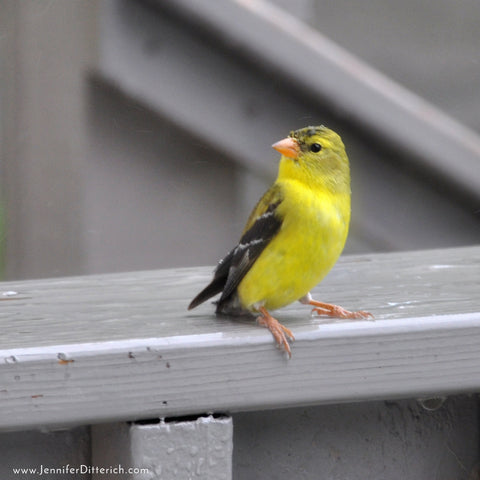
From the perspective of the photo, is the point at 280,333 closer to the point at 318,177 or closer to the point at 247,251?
the point at 247,251

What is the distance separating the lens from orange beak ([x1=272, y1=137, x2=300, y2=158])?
3.37m

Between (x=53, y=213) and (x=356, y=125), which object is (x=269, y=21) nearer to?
(x=356, y=125)

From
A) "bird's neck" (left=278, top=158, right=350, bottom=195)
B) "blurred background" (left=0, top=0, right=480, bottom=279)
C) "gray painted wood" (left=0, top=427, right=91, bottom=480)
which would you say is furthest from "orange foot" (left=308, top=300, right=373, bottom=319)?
"blurred background" (left=0, top=0, right=480, bottom=279)

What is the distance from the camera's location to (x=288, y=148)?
3.38 meters

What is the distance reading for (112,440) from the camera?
7.79 feet

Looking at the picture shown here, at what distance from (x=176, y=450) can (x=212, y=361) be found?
7.7 inches

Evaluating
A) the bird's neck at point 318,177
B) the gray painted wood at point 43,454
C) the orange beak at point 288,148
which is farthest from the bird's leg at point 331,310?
the gray painted wood at point 43,454

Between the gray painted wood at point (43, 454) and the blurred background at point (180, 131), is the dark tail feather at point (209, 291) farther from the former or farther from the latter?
the blurred background at point (180, 131)

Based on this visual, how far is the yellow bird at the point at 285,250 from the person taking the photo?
305 cm

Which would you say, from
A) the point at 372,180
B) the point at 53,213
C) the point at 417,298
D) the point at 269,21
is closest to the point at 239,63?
the point at 269,21

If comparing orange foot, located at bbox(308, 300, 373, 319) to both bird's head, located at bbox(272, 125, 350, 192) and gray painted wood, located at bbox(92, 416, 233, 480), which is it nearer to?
bird's head, located at bbox(272, 125, 350, 192)

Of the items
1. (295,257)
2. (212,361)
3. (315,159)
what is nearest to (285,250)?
(295,257)

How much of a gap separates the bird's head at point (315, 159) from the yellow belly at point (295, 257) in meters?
0.19

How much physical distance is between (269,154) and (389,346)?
8.02 ft
